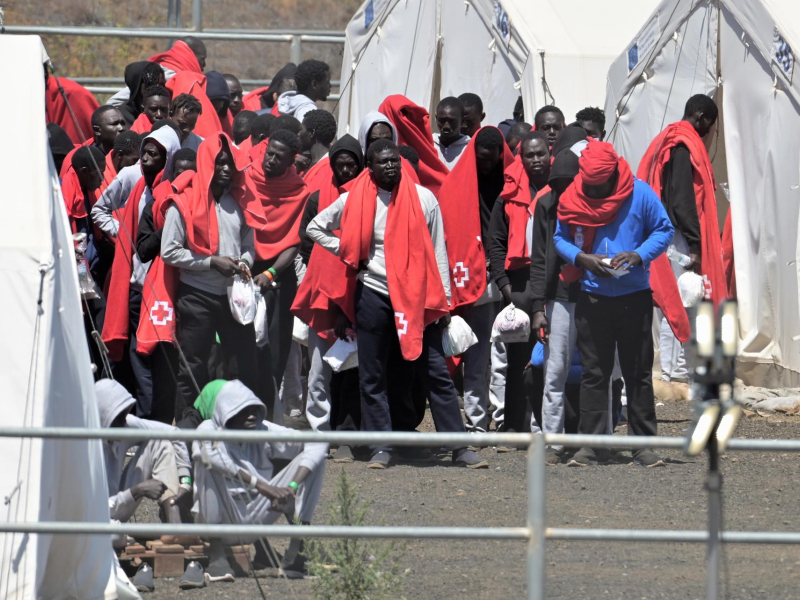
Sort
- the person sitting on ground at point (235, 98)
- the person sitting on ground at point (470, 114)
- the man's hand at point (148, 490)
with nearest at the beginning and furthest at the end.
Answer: the man's hand at point (148, 490)
the person sitting on ground at point (470, 114)
the person sitting on ground at point (235, 98)

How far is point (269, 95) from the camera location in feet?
37.9

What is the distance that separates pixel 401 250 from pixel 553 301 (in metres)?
0.85

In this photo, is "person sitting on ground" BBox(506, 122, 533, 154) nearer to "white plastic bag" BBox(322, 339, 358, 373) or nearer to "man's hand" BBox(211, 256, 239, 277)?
"white plastic bag" BBox(322, 339, 358, 373)

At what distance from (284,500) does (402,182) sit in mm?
2293

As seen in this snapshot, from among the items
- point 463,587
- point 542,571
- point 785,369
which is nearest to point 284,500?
point 463,587

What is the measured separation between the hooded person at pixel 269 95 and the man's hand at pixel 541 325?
464 centimetres

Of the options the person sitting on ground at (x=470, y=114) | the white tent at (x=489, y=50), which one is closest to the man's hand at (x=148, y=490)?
the person sitting on ground at (x=470, y=114)

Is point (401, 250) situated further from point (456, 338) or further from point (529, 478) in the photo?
point (529, 478)

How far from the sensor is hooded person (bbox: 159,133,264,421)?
6.92 meters

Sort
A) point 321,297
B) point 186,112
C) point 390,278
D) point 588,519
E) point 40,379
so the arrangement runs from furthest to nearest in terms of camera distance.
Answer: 1. point 186,112
2. point 321,297
3. point 390,278
4. point 588,519
5. point 40,379

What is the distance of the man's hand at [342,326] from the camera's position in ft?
23.8

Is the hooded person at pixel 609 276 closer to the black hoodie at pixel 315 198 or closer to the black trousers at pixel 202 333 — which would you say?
the black hoodie at pixel 315 198

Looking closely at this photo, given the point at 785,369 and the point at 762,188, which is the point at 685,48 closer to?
the point at 762,188

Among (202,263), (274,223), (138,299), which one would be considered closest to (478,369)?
(274,223)
